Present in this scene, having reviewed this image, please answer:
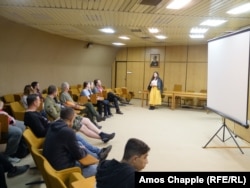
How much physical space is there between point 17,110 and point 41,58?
3666mm

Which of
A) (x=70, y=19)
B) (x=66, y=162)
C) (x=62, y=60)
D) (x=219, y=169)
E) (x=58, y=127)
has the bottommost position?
(x=219, y=169)

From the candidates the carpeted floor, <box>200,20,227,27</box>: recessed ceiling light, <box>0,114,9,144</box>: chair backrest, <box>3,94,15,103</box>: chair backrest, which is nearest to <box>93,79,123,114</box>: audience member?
the carpeted floor

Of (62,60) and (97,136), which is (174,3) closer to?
(97,136)

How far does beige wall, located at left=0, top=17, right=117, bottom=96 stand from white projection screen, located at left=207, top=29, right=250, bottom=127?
4.79m

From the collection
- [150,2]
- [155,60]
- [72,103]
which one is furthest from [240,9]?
[155,60]

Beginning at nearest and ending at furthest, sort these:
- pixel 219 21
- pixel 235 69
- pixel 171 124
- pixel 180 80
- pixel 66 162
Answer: pixel 66 162, pixel 235 69, pixel 219 21, pixel 171 124, pixel 180 80

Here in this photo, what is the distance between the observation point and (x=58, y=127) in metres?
2.85

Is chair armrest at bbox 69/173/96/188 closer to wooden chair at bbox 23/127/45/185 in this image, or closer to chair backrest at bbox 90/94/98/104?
wooden chair at bbox 23/127/45/185

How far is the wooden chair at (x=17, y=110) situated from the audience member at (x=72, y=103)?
102cm

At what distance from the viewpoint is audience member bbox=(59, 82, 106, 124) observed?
643 cm

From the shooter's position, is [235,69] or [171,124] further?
[171,124]

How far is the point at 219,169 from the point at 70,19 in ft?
14.6

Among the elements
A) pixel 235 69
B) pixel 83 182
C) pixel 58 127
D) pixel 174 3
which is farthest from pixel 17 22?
pixel 83 182

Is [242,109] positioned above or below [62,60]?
below
